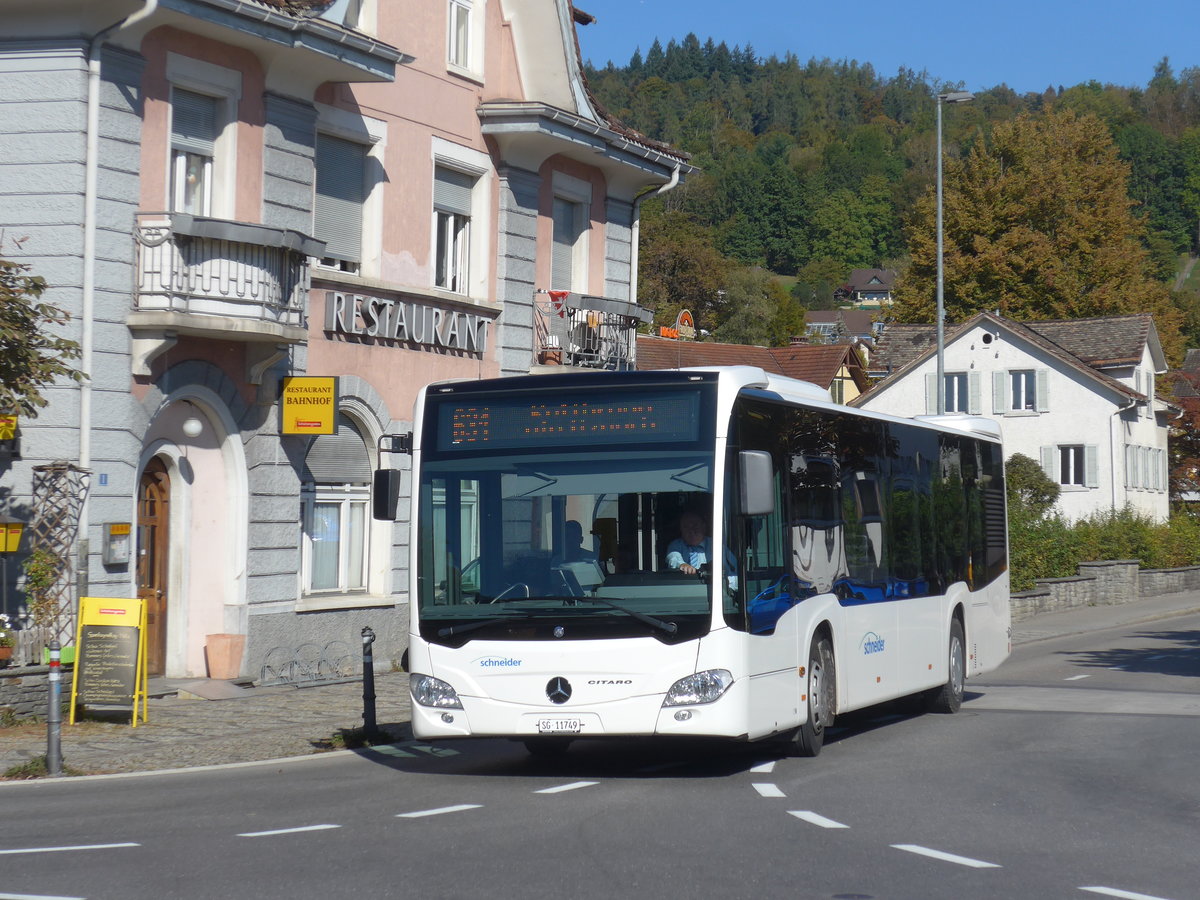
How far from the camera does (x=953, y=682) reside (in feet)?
56.9

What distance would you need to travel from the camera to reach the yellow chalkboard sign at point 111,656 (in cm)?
1614

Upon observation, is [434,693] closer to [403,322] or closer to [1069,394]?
[403,322]

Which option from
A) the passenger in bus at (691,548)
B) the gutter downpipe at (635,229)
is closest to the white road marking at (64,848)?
the passenger in bus at (691,548)

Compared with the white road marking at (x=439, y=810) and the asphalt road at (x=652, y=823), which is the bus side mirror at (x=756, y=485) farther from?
the white road marking at (x=439, y=810)

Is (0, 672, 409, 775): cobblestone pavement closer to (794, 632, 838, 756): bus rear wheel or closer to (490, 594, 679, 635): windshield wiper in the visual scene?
(490, 594, 679, 635): windshield wiper

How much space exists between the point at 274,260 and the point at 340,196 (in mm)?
3097

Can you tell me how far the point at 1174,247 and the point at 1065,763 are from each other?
163893 mm

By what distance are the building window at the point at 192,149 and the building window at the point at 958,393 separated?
161 ft

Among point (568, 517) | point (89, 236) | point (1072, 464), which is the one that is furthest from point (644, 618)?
point (1072, 464)

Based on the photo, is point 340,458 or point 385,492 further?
point 340,458

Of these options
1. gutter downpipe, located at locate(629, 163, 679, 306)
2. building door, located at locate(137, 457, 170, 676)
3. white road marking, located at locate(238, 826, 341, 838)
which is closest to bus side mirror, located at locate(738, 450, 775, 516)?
white road marking, located at locate(238, 826, 341, 838)

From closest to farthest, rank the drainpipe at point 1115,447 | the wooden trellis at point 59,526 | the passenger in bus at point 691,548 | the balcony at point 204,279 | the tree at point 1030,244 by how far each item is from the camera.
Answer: the passenger in bus at point 691,548 < the wooden trellis at point 59,526 < the balcony at point 204,279 < the drainpipe at point 1115,447 < the tree at point 1030,244

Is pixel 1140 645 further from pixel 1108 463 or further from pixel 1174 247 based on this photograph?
pixel 1174 247

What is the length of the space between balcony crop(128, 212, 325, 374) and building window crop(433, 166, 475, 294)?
4813 millimetres
